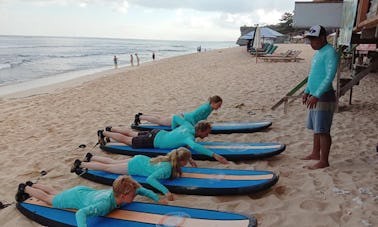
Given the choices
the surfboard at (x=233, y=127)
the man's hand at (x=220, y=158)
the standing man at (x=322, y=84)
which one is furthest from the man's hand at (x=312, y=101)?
the surfboard at (x=233, y=127)

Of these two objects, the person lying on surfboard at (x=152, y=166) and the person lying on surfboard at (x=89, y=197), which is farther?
the person lying on surfboard at (x=152, y=166)

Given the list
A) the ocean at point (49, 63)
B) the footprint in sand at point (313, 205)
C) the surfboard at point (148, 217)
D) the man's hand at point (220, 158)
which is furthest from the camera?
the ocean at point (49, 63)

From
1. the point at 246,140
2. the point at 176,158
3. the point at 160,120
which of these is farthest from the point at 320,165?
the point at 160,120

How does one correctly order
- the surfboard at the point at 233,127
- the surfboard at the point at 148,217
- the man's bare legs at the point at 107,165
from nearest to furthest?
the surfboard at the point at 148,217 → the man's bare legs at the point at 107,165 → the surfboard at the point at 233,127

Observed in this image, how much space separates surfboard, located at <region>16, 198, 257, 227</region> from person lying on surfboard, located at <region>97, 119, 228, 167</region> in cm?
115

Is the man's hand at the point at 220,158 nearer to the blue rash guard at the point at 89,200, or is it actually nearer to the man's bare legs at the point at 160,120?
the blue rash guard at the point at 89,200

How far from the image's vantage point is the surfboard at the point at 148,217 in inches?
111

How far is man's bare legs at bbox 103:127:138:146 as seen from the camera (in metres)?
5.17

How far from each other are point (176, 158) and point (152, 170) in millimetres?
394

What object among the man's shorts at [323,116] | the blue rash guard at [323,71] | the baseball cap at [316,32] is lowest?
the man's shorts at [323,116]

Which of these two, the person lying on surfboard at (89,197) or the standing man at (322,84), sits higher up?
the standing man at (322,84)

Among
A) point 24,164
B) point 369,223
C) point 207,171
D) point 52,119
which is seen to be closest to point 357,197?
point 369,223

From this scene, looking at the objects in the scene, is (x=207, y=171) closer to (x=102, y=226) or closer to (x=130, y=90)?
(x=102, y=226)

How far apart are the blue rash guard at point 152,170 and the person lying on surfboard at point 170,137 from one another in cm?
58
